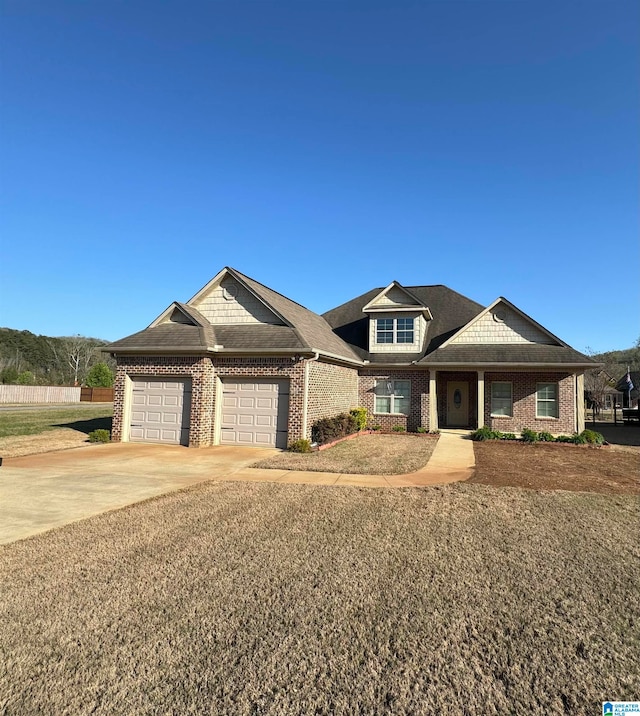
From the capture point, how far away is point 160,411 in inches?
577

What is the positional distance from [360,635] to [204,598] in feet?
4.87

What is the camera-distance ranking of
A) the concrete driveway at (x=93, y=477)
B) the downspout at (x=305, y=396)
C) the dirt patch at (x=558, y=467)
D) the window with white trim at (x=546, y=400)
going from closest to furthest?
the concrete driveway at (x=93, y=477), the dirt patch at (x=558, y=467), the downspout at (x=305, y=396), the window with white trim at (x=546, y=400)

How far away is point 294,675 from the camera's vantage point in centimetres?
292

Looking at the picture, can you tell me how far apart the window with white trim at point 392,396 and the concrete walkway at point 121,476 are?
5.80m

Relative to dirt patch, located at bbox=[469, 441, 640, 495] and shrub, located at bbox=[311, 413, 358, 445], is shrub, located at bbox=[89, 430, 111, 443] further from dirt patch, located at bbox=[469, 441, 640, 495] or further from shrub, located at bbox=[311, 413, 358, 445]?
dirt patch, located at bbox=[469, 441, 640, 495]

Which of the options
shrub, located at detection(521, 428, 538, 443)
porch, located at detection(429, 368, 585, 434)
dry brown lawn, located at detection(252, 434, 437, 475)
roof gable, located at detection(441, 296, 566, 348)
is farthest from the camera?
roof gable, located at detection(441, 296, 566, 348)

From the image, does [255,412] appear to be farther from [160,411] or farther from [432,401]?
[432,401]

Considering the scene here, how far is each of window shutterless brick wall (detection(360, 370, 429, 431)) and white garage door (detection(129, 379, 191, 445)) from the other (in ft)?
28.4

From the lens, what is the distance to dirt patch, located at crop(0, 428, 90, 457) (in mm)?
12289

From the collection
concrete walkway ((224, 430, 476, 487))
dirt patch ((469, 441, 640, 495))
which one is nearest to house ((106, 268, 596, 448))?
dirt patch ((469, 441, 640, 495))

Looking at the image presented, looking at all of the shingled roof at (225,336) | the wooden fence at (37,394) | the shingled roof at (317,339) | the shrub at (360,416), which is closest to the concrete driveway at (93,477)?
the shingled roof at (225,336)

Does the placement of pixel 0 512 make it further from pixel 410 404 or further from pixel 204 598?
pixel 410 404

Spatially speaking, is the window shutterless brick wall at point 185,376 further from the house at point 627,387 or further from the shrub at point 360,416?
the house at point 627,387

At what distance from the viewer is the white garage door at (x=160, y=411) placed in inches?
566
